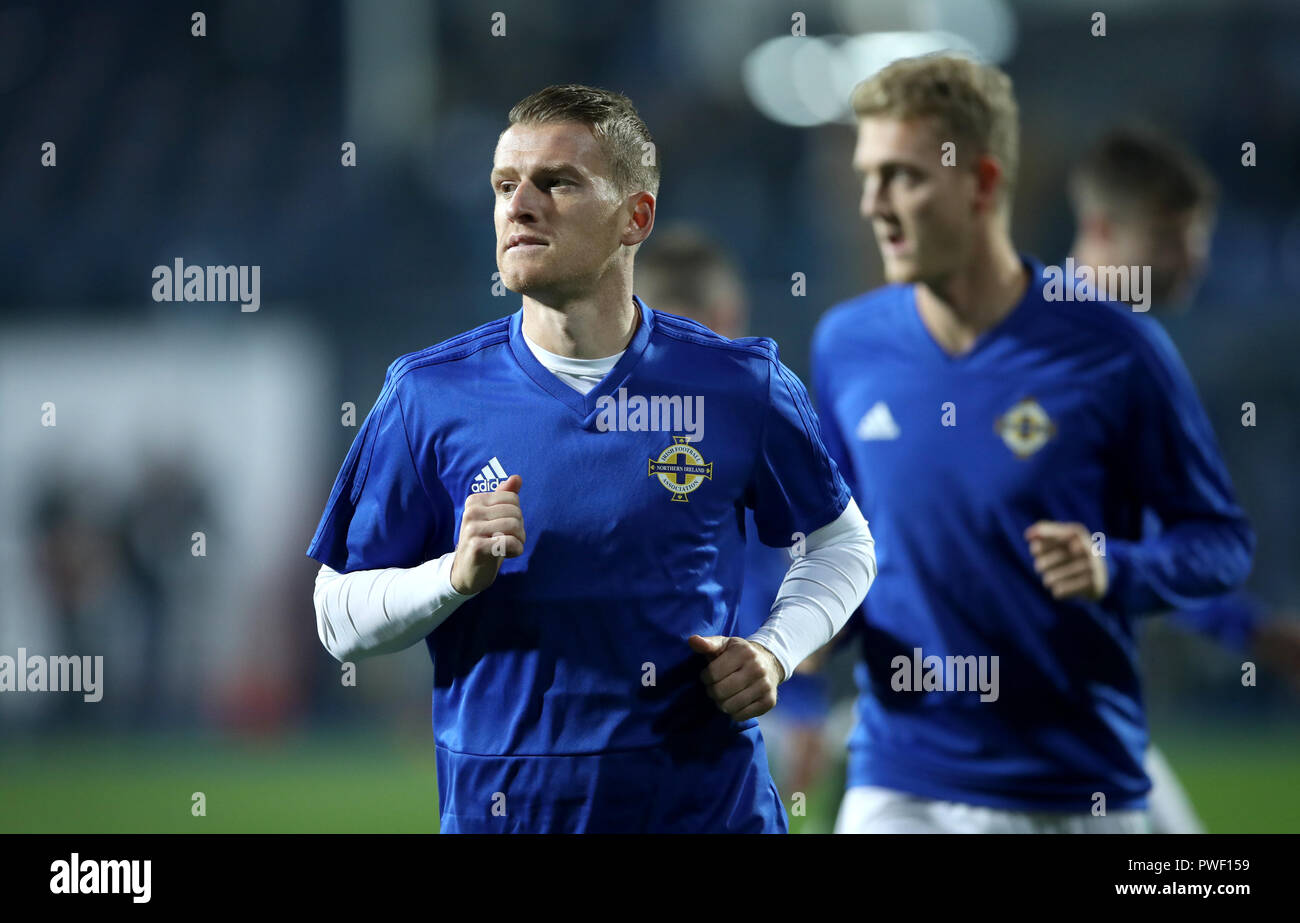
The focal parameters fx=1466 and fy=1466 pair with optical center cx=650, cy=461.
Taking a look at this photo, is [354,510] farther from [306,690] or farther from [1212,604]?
[306,690]

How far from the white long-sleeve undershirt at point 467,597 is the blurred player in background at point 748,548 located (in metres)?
1.37

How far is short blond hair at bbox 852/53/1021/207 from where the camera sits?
3.46 m

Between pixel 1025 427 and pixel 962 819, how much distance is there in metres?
0.94

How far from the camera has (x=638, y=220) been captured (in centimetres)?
264

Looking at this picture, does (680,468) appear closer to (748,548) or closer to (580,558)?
(580,558)

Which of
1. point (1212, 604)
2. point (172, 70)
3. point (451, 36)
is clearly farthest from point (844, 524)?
point (172, 70)

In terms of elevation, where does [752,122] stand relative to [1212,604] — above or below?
above

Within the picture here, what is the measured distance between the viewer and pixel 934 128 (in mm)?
3471

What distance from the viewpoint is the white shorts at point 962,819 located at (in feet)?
11.3

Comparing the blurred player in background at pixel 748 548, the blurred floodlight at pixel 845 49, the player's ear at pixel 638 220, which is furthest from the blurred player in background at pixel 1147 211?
the blurred floodlight at pixel 845 49

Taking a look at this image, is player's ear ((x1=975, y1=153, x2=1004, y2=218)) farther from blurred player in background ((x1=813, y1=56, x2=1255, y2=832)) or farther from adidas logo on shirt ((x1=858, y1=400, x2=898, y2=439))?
adidas logo on shirt ((x1=858, y1=400, x2=898, y2=439))

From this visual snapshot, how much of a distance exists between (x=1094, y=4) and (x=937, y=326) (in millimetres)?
13503

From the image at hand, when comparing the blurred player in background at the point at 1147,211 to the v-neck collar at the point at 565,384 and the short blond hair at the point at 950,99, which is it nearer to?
the short blond hair at the point at 950,99

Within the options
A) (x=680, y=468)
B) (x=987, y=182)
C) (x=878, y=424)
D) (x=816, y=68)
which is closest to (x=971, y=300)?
(x=987, y=182)
